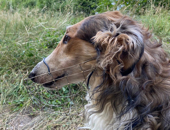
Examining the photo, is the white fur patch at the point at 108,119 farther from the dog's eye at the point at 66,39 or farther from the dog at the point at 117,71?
the dog's eye at the point at 66,39

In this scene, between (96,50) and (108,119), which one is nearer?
(96,50)

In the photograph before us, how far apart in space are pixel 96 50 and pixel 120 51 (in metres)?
0.29

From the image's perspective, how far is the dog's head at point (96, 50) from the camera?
1.60 meters

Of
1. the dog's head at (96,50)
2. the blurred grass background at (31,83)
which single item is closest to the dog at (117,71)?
the dog's head at (96,50)

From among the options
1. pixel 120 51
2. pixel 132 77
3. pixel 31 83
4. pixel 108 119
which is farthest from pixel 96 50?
pixel 31 83

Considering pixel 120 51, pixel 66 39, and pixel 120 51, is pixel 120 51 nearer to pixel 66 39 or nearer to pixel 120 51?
pixel 120 51

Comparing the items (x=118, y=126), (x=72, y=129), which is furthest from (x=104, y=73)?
(x=72, y=129)

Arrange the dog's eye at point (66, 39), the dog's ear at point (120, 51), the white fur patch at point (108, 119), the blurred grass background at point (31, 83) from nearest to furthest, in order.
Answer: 1. the dog's ear at point (120, 51)
2. the white fur patch at point (108, 119)
3. the dog's eye at point (66, 39)
4. the blurred grass background at point (31, 83)

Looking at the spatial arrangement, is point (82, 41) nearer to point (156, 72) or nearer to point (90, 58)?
point (90, 58)

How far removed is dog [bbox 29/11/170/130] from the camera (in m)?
1.63

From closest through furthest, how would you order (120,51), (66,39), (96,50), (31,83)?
(120,51) → (96,50) → (66,39) → (31,83)

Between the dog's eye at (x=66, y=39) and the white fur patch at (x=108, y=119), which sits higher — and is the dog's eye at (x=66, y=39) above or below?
above

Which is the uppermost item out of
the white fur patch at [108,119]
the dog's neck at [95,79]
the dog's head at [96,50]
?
the dog's head at [96,50]

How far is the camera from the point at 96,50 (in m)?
1.80
